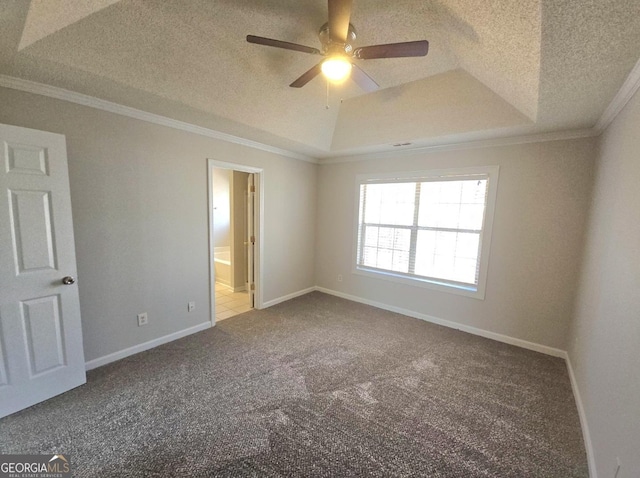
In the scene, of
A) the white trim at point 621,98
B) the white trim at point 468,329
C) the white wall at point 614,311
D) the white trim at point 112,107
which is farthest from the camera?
the white trim at point 468,329

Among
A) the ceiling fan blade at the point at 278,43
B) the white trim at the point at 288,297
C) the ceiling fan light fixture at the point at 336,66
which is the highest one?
the ceiling fan blade at the point at 278,43

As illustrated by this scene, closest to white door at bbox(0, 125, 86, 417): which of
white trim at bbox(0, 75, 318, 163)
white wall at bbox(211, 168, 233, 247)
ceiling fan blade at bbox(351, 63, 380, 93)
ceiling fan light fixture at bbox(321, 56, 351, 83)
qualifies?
white trim at bbox(0, 75, 318, 163)

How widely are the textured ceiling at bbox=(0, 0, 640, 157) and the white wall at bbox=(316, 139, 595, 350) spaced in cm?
41

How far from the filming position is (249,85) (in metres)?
2.44

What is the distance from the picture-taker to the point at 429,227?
366 cm

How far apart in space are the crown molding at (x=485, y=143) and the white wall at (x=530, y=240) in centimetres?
5

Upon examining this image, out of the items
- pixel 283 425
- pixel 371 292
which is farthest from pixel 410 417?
pixel 371 292

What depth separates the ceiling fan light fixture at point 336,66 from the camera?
172 centimetres

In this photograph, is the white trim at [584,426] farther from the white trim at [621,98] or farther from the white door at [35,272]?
the white door at [35,272]

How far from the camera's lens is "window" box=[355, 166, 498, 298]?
328 cm

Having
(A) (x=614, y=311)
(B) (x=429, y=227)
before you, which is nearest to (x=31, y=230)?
Answer: (A) (x=614, y=311)

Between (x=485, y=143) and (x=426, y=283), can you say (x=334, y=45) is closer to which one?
(x=485, y=143)
